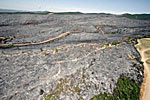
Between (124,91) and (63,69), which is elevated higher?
(63,69)

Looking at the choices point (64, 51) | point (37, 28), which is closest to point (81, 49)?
point (64, 51)

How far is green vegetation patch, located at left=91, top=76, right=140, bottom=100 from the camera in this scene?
69.9ft

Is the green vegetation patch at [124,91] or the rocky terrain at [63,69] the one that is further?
the rocky terrain at [63,69]

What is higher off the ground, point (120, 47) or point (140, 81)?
point (120, 47)

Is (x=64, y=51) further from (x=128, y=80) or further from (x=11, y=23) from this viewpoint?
(x=11, y=23)

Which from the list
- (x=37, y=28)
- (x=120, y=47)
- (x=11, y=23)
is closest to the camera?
(x=120, y=47)

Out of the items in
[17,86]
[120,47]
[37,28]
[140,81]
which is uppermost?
[37,28]

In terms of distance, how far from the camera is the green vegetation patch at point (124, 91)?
69.9ft

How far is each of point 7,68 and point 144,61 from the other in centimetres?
4049

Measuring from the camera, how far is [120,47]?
40.3 metres

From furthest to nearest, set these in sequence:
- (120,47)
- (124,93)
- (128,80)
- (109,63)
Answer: (120,47) < (109,63) < (128,80) < (124,93)

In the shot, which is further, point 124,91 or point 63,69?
point 63,69

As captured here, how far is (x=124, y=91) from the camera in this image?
22.7 metres

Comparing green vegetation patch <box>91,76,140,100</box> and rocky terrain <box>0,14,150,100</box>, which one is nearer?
green vegetation patch <box>91,76,140,100</box>
